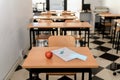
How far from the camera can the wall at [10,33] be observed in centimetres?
276

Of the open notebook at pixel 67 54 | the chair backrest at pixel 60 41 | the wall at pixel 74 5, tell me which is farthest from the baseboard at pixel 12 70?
the wall at pixel 74 5

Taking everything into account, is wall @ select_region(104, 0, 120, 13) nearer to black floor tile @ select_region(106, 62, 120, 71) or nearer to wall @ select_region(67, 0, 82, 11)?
wall @ select_region(67, 0, 82, 11)

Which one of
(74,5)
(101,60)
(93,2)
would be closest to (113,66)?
(101,60)

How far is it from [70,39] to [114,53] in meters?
2.21

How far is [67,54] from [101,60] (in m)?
2.04

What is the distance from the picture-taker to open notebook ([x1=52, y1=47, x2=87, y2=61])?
1.95 metres

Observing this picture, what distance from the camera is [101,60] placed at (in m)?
3.91

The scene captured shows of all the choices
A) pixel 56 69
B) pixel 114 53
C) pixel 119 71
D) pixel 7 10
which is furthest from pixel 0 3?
pixel 114 53

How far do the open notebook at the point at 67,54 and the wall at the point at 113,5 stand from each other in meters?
4.32

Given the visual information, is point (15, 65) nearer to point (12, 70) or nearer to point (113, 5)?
point (12, 70)

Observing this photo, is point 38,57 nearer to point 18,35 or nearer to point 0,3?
point 0,3

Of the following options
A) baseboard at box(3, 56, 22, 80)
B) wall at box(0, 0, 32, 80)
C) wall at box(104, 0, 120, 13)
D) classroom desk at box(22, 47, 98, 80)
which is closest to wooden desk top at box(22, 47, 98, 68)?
classroom desk at box(22, 47, 98, 80)

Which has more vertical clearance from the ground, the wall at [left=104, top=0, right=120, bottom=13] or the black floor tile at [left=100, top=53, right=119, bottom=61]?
the wall at [left=104, top=0, right=120, bottom=13]

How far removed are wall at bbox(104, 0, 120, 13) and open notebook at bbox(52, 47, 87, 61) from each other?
14.2 ft
